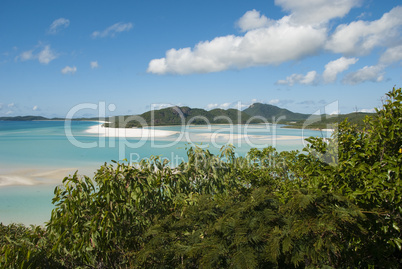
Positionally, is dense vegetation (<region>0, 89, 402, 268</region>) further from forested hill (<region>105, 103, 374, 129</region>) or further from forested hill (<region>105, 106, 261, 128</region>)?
forested hill (<region>105, 106, 261, 128</region>)

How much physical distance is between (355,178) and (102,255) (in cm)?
275

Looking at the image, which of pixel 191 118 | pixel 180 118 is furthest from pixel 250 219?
pixel 191 118

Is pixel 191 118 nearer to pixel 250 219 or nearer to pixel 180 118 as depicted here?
pixel 180 118

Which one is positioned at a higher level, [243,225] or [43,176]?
[243,225]

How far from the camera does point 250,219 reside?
7.51 ft

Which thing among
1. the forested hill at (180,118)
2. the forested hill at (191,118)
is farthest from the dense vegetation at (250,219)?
the forested hill at (180,118)

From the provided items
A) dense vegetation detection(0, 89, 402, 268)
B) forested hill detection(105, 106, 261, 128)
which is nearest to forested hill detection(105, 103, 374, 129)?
forested hill detection(105, 106, 261, 128)

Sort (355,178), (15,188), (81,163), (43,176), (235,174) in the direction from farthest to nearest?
(81,163) → (43,176) → (15,188) → (235,174) → (355,178)

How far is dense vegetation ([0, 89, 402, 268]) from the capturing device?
2062 millimetres

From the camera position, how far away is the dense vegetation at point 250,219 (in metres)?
2.06

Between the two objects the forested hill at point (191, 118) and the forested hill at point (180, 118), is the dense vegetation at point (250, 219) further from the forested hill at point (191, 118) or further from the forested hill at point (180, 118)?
the forested hill at point (180, 118)

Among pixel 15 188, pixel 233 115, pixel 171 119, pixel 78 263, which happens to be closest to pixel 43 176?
pixel 15 188

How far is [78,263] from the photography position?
3457mm

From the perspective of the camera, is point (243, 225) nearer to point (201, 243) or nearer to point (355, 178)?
point (201, 243)
